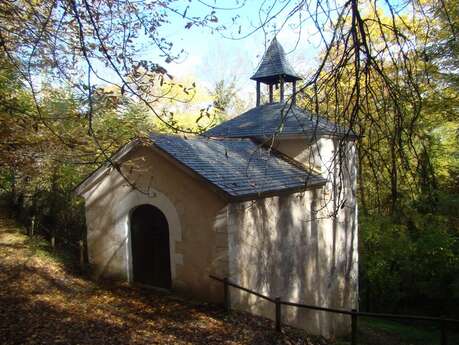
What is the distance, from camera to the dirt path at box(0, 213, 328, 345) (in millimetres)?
6438

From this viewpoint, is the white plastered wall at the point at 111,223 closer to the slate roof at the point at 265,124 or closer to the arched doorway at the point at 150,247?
the arched doorway at the point at 150,247

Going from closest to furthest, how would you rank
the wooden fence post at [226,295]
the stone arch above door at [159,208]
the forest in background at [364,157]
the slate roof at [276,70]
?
the forest in background at [364,157] < the wooden fence post at [226,295] < the stone arch above door at [159,208] < the slate roof at [276,70]

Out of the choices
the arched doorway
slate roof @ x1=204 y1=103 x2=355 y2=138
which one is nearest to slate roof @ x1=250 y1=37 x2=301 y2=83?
slate roof @ x1=204 y1=103 x2=355 y2=138

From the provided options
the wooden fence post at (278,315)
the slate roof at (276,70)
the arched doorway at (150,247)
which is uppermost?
the slate roof at (276,70)

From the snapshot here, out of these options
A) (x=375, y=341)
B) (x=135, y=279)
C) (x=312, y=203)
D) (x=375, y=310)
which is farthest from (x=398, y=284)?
(x=135, y=279)

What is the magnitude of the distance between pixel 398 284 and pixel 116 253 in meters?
12.4

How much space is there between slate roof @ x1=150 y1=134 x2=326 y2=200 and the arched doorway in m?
1.59

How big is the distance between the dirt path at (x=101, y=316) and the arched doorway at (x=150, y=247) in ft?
1.62

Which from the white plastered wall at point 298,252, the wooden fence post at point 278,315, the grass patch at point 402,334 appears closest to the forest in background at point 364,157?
the grass patch at point 402,334

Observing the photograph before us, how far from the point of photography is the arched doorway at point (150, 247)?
9.46 metres

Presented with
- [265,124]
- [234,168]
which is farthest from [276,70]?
[234,168]

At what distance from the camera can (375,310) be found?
1905 cm

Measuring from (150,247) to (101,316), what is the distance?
2.57 m

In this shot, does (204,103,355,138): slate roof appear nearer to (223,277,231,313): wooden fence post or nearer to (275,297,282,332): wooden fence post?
(223,277,231,313): wooden fence post
